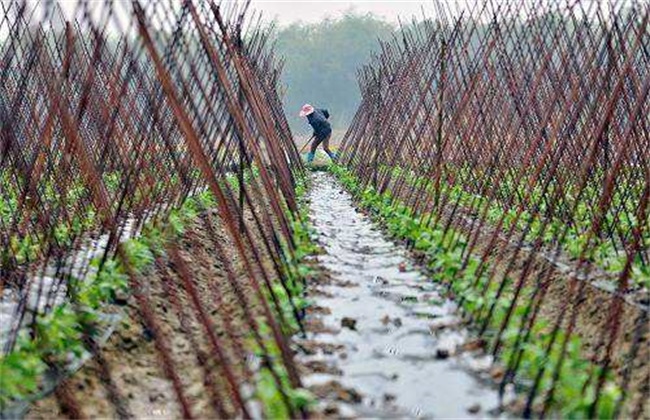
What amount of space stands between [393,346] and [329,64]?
57.8m

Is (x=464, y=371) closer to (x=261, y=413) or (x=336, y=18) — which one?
(x=261, y=413)

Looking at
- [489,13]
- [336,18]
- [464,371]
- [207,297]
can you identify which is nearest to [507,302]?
[464,371]

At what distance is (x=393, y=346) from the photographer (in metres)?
4.62

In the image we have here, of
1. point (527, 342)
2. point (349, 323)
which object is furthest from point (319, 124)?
point (527, 342)

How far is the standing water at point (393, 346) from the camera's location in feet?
12.2

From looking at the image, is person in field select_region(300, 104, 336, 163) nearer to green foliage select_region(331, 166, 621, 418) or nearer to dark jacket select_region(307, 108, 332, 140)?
dark jacket select_region(307, 108, 332, 140)

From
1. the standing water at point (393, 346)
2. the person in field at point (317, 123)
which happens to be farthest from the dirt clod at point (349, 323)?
the person in field at point (317, 123)

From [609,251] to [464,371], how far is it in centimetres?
281

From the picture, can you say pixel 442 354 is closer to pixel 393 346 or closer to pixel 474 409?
pixel 393 346

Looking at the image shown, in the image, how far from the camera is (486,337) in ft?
15.1

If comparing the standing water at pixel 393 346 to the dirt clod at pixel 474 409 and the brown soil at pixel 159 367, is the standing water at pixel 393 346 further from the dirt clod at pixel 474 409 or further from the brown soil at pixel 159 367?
the brown soil at pixel 159 367

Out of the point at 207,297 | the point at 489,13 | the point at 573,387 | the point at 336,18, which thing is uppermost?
the point at 336,18

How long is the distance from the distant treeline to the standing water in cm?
4869

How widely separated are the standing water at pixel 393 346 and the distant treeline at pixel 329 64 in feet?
160
